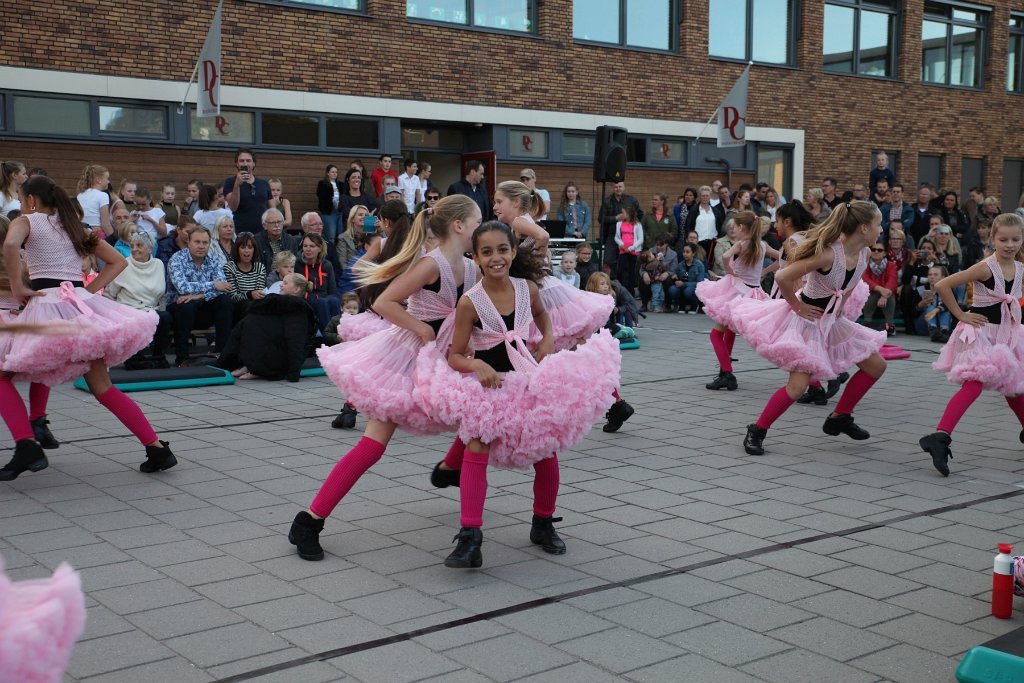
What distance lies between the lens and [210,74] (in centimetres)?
1658

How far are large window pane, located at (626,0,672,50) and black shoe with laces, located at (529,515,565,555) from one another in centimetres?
1952

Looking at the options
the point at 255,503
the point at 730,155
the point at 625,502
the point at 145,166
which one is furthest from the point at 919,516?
the point at 730,155

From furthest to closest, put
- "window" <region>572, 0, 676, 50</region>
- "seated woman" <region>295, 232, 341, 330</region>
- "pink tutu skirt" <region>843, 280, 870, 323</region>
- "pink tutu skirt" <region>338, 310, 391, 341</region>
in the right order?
"window" <region>572, 0, 676, 50</region> → "seated woman" <region>295, 232, 341, 330</region> → "pink tutu skirt" <region>843, 280, 870, 323</region> → "pink tutu skirt" <region>338, 310, 391, 341</region>

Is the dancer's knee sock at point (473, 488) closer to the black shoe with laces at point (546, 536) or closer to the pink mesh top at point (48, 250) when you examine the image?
the black shoe with laces at point (546, 536)

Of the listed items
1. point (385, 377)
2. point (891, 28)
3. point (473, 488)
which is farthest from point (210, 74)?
point (891, 28)

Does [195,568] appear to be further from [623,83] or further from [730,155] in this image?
[730,155]

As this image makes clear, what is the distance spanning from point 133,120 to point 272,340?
782cm

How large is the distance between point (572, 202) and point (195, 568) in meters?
16.4

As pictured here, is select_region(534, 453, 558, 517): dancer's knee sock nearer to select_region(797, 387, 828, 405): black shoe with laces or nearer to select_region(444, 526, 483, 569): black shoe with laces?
select_region(444, 526, 483, 569): black shoe with laces

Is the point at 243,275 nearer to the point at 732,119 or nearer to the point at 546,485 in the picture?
the point at 546,485

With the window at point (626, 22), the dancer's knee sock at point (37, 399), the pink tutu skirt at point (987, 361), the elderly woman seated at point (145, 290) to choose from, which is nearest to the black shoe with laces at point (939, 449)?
the pink tutu skirt at point (987, 361)

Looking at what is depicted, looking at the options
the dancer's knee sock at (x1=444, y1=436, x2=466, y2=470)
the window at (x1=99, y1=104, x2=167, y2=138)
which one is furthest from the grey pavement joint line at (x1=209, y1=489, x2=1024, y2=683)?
the window at (x1=99, y1=104, x2=167, y2=138)

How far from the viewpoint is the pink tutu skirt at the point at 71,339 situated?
266 inches

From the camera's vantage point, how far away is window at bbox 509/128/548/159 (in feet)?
72.0
